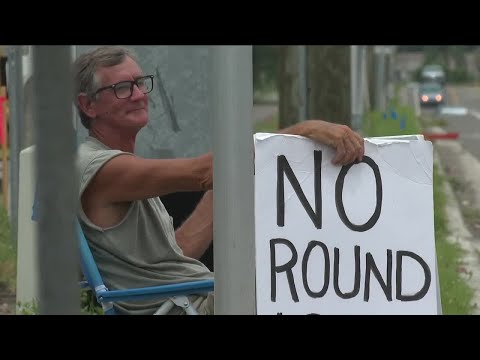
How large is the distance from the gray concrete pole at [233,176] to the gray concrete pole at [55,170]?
4.84 ft

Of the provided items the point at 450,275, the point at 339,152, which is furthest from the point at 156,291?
the point at 450,275

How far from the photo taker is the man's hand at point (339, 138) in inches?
150

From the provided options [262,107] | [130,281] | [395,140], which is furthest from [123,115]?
[262,107]

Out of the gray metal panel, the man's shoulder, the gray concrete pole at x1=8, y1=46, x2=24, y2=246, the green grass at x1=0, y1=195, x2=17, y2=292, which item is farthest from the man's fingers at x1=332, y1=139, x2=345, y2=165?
the gray concrete pole at x1=8, y1=46, x2=24, y2=246

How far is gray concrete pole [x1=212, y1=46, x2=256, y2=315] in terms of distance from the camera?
3.54m

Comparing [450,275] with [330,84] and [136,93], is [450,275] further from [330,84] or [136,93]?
[136,93]

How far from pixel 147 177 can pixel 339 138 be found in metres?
0.65

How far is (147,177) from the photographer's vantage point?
3.98 m

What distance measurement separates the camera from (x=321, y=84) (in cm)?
1114

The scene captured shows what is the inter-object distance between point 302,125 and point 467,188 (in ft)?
38.4

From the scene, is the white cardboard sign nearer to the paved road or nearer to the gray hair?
the gray hair

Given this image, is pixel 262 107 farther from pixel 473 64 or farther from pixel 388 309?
pixel 473 64

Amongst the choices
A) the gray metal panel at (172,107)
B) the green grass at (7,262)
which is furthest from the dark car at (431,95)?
the gray metal panel at (172,107)

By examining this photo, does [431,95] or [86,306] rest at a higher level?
[431,95]
